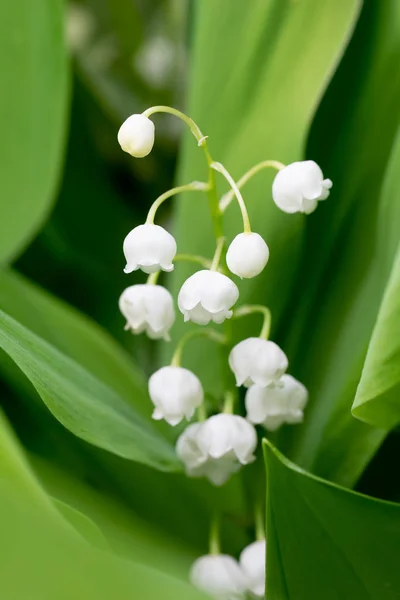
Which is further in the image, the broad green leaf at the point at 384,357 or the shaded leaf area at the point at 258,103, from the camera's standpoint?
the shaded leaf area at the point at 258,103

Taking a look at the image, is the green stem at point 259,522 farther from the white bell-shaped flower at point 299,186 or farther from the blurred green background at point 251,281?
the white bell-shaped flower at point 299,186

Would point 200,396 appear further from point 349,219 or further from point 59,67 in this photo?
point 59,67

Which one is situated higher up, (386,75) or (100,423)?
(386,75)

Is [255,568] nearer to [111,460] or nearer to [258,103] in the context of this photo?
[111,460]

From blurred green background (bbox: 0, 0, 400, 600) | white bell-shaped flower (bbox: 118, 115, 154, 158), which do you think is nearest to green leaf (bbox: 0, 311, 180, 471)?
blurred green background (bbox: 0, 0, 400, 600)

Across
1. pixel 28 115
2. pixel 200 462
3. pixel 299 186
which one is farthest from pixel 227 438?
pixel 28 115

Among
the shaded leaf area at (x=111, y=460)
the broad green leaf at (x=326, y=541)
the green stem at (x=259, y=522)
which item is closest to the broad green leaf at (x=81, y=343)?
the shaded leaf area at (x=111, y=460)

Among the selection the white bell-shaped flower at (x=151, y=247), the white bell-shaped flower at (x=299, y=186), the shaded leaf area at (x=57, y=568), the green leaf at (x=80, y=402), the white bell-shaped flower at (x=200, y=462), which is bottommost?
the shaded leaf area at (x=57, y=568)

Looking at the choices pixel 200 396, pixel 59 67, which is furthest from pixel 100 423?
pixel 59 67
